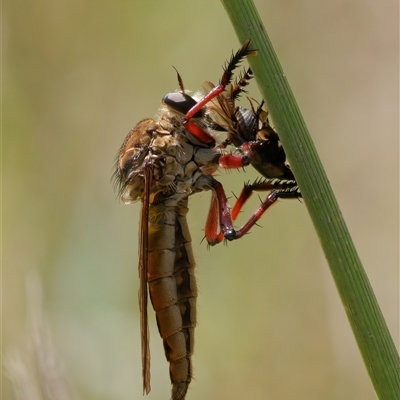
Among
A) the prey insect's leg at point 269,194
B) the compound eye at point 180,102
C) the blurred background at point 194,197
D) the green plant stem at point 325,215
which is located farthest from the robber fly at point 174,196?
the green plant stem at point 325,215

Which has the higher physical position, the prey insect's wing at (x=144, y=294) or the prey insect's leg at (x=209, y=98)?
the prey insect's leg at (x=209, y=98)

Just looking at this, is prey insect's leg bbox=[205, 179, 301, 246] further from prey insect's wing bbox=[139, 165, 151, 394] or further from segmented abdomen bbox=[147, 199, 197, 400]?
prey insect's wing bbox=[139, 165, 151, 394]

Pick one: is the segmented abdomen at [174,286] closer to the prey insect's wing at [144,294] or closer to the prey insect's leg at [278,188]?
the prey insect's wing at [144,294]

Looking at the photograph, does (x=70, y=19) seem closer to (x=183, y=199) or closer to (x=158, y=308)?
(x=183, y=199)

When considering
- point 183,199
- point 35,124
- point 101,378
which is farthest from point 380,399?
point 35,124

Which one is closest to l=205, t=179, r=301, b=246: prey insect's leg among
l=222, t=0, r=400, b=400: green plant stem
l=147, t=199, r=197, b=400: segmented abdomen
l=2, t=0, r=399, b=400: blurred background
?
→ l=147, t=199, r=197, b=400: segmented abdomen

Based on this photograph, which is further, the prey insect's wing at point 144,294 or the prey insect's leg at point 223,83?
the prey insect's wing at point 144,294
